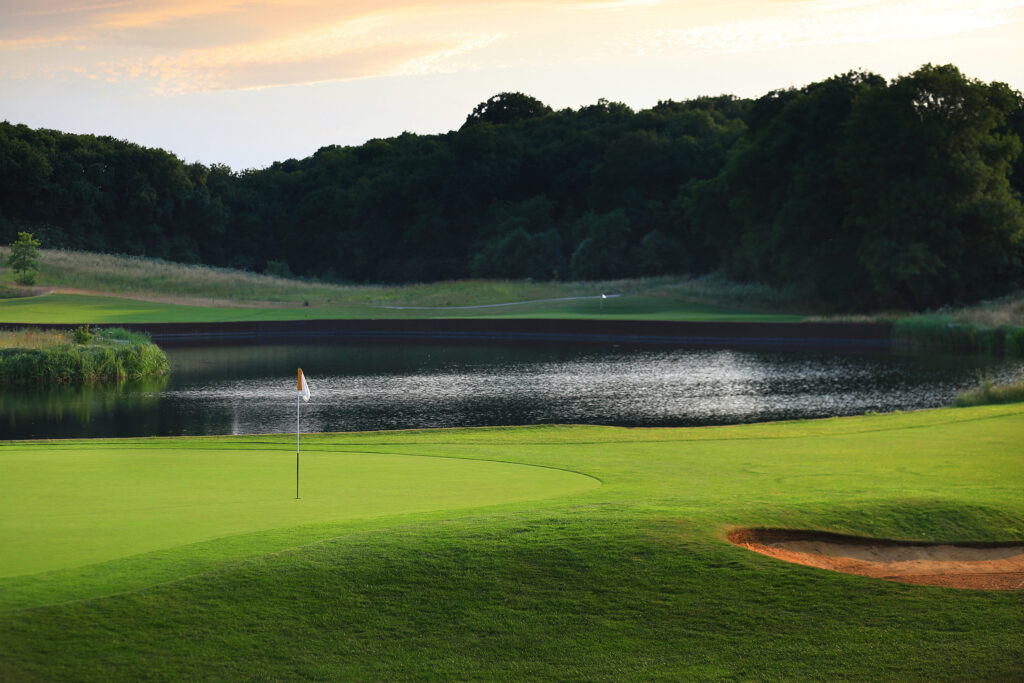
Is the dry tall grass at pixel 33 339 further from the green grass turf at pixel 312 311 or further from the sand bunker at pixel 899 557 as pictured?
the sand bunker at pixel 899 557

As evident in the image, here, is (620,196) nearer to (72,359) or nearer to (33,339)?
(33,339)

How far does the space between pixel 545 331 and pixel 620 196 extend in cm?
2917

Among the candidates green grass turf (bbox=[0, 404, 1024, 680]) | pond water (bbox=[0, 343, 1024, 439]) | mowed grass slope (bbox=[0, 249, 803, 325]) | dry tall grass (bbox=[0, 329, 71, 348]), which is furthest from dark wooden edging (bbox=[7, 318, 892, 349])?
green grass turf (bbox=[0, 404, 1024, 680])

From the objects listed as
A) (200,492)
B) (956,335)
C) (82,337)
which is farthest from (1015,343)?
(200,492)

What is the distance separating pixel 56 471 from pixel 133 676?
5279 millimetres

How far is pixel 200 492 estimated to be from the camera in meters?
8.12

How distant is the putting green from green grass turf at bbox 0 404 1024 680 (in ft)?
0.16

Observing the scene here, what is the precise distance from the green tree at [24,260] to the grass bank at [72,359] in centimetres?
1847

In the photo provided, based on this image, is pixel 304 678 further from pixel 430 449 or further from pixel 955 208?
pixel 955 208

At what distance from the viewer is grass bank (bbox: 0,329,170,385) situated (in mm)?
26062

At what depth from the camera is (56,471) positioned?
9180 mm

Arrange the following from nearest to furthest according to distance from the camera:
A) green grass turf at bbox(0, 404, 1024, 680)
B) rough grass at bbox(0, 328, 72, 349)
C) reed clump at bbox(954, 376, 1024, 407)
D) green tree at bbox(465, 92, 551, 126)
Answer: green grass turf at bbox(0, 404, 1024, 680) → reed clump at bbox(954, 376, 1024, 407) → rough grass at bbox(0, 328, 72, 349) → green tree at bbox(465, 92, 551, 126)

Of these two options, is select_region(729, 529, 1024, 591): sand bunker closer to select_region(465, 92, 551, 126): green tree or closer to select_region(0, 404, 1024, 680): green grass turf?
select_region(0, 404, 1024, 680): green grass turf

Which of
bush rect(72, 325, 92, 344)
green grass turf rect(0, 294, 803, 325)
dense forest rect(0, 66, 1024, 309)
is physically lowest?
bush rect(72, 325, 92, 344)
